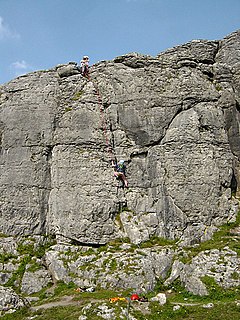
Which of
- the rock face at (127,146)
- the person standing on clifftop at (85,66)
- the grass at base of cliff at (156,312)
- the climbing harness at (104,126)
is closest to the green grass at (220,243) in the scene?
the rock face at (127,146)

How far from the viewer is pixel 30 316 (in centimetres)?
2070

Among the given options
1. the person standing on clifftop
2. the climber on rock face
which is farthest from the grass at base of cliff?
the person standing on clifftop

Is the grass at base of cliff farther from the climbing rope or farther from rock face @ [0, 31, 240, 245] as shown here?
the climbing rope

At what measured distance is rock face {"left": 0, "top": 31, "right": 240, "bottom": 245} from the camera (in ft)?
97.1

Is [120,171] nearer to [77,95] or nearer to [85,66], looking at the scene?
[77,95]

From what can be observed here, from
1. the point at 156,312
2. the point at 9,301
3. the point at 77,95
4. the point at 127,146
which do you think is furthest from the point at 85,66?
the point at 156,312

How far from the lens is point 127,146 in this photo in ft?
106

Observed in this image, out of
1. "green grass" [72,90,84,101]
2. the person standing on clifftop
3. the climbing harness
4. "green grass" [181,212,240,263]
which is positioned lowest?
"green grass" [181,212,240,263]

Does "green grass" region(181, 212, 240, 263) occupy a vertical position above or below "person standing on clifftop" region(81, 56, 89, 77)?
below

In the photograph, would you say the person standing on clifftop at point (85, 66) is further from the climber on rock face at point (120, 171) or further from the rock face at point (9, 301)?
the rock face at point (9, 301)

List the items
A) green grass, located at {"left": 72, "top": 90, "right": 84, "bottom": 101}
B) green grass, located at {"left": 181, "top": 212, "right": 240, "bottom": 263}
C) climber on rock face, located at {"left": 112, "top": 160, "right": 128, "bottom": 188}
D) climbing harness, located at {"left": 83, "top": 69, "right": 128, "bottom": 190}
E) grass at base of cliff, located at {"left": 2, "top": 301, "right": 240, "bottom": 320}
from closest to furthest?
grass at base of cliff, located at {"left": 2, "top": 301, "right": 240, "bottom": 320} < green grass, located at {"left": 181, "top": 212, "right": 240, "bottom": 263} < climber on rock face, located at {"left": 112, "top": 160, "right": 128, "bottom": 188} < climbing harness, located at {"left": 83, "top": 69, "right": 128, "bottom": 190} < green grass, located at {"left": 72, "top": 90, "right": 84, "bottom": 101}

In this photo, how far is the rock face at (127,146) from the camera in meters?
29.6

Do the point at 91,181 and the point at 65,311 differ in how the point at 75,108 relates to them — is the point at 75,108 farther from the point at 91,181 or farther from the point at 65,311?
the point at 65,311

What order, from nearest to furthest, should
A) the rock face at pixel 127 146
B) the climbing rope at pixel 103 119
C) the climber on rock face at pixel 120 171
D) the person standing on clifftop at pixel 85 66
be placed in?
1. the rock face at pixel 127 146
2. the climber on rock face at pixel 120 171
3. the climbing rope at pixel 103 119
4. the person standing on clifftop at pixel 85 66
